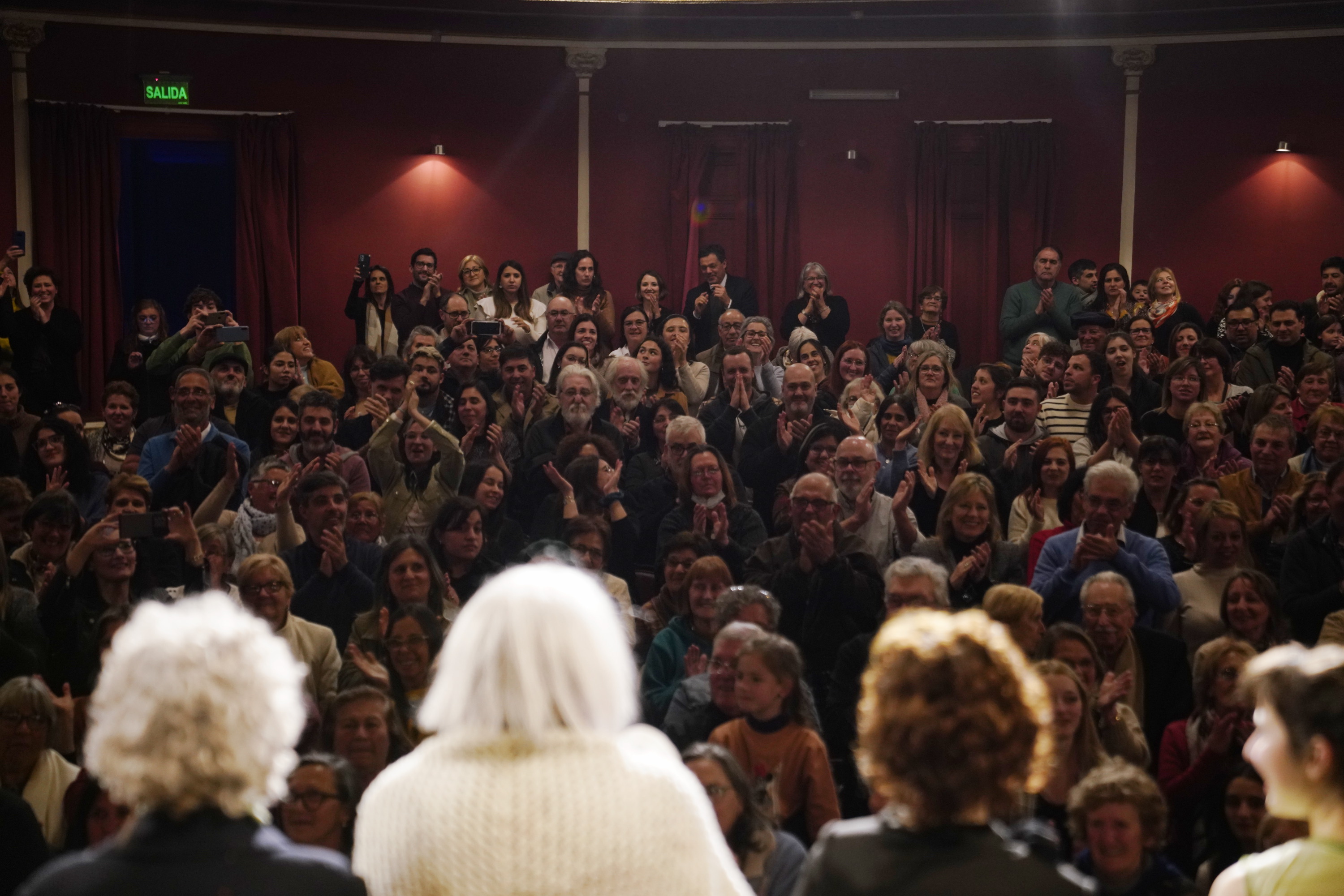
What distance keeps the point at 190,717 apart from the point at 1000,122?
9323 mm

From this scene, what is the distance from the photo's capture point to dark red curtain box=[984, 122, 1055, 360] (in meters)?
10.0

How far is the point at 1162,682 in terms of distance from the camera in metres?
4.20

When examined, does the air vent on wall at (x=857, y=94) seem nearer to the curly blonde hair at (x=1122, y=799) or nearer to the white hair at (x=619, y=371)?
the white hair at (x=619, y=371)

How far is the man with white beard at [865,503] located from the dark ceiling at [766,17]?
519 cm

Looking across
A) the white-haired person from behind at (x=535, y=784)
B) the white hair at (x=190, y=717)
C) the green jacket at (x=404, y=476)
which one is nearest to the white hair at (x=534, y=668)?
the white-haired person from behind at (x=535, y=784)

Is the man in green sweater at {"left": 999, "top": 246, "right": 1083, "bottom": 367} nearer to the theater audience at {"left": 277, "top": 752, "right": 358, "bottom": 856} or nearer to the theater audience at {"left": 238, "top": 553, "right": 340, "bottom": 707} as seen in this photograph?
the theater audience at {"left": 238, "top": 553, "right": 340, "bottom": 707}

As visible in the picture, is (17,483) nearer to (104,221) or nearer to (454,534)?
(454,534)

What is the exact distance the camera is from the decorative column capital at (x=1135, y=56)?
9875mm

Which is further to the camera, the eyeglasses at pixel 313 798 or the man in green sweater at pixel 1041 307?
the man in green sweater at pixel 1041 307

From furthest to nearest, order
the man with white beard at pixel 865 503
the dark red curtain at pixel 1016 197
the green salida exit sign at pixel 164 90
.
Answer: the dark red curtain at pixel 1016 197 → the green salida exit sign at pixel 164 90 → the man with white beard at pixel 865 503

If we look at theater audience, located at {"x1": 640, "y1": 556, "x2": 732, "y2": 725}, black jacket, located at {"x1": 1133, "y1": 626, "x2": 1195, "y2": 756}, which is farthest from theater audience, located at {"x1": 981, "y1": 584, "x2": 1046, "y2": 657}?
theater audience, located at {"x1": 640, "y1": 556, "x2": 732, "y2": 725}

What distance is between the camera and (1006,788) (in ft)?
5.27

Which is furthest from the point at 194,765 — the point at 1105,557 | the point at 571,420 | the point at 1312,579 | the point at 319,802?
the point at 571,420

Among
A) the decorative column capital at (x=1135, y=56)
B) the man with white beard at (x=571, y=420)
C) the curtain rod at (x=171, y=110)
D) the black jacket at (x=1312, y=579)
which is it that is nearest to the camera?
the black jacket at (x=1312, y=579)
